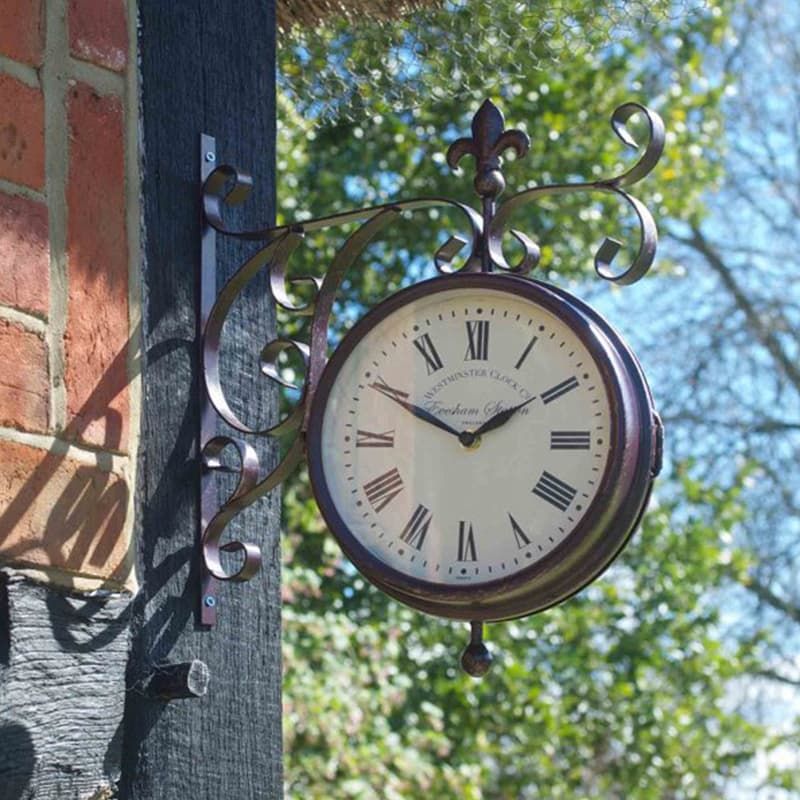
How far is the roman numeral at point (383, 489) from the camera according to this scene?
2.32 meters

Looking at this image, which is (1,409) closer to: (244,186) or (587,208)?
(244,186)

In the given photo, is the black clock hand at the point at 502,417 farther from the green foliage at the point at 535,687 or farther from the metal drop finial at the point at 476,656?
the green foliage at the point at 535,687

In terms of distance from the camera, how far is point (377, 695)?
5703 mm

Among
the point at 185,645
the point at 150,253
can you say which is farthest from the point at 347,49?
the point at 185,645

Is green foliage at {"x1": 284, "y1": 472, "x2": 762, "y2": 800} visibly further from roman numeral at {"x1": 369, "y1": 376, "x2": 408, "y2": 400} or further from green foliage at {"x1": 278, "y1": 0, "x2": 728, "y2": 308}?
roman numeral at {"x1": 369, "y1": 376, "x2": 408, "y2": 400}

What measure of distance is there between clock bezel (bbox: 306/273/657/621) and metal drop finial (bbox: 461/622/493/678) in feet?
0.20

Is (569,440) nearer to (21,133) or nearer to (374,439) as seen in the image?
(374,439)

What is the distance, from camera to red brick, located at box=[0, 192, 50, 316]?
2193 millimetres

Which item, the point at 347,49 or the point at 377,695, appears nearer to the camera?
the point at 347,49

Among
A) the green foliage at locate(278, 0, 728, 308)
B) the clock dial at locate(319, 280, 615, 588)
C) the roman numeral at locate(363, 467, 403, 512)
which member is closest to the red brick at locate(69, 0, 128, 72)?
the clock dial at locate(319, 280, 615, 588)

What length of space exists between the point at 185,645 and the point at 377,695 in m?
3.28

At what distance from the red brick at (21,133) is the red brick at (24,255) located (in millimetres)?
33

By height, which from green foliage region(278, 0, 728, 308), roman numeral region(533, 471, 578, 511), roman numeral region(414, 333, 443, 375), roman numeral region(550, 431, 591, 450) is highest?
green foliage region(278, 0, 728, 308)

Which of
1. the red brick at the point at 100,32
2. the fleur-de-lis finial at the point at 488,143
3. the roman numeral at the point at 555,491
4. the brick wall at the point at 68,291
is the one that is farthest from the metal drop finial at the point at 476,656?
the red brick at the point at 100,32
